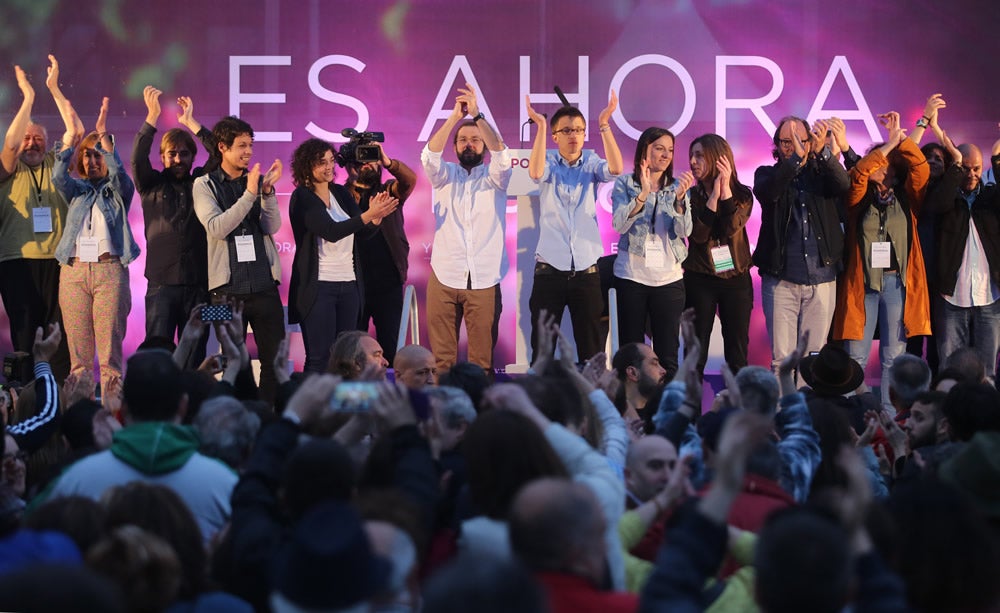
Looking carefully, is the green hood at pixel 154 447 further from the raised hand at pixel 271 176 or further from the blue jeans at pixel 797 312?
the blue jeans at pixel 797 312

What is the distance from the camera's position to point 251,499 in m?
2.80

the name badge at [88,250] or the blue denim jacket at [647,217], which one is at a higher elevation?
the blue denim jacket at [647,217]

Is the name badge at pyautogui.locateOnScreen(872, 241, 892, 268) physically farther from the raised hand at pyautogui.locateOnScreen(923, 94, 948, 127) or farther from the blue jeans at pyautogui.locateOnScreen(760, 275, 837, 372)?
the raised hand at pyautogui.locateOnScreen(923, 94, 948, 127)

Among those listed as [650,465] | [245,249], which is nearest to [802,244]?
[245,249]

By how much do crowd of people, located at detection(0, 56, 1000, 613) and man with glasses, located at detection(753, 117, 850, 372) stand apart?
0.05 feet

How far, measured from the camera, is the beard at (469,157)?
697cm

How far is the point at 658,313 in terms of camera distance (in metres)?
6.81

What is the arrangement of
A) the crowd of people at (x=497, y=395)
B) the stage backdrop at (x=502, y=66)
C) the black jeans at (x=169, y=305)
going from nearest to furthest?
the crowd of people at (x=497, y=395)
the black jeans at (x=169, y=305)
the stage backdrop at (x=502, y=66)

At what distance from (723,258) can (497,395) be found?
4.04 m

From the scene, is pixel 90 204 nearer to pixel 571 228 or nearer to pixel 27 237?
pixel 27 237

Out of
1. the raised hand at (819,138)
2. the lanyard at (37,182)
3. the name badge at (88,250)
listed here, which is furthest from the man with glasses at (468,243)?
the lanyard at (37,182)

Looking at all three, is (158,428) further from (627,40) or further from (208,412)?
(627,40)

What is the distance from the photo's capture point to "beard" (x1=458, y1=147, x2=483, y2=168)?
22.9ft

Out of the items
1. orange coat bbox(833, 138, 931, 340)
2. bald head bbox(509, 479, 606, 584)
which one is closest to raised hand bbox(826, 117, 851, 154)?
orange coat bbox(833, 138, 931, 340)
